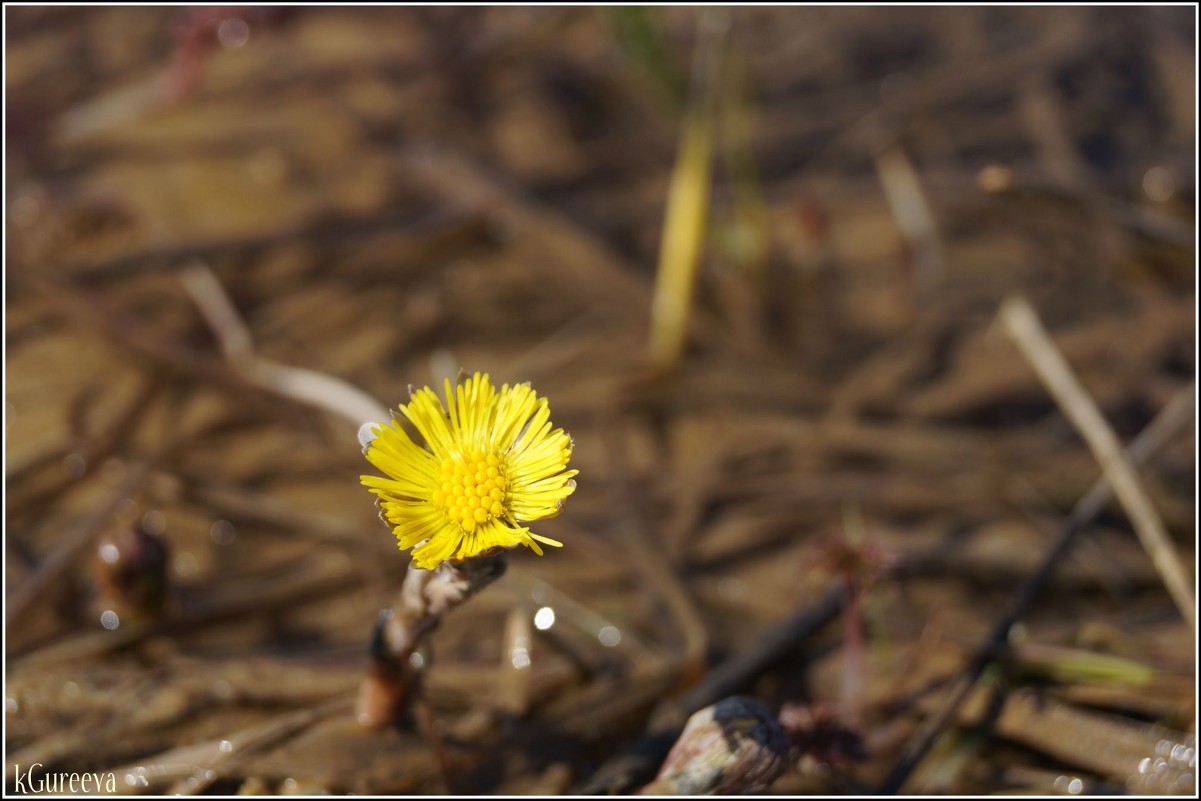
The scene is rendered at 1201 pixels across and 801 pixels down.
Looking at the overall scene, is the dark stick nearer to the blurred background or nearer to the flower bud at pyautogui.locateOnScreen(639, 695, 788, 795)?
the blurred background

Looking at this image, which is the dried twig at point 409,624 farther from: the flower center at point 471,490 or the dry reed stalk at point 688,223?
the dry reed stalk at point 688,223

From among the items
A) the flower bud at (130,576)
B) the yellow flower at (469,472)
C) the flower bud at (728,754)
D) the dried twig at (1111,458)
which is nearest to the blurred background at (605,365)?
the flower bud at (130,576)

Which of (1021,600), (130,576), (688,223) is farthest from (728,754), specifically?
(688,223)

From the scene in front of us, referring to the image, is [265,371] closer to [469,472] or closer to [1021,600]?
[469,472]

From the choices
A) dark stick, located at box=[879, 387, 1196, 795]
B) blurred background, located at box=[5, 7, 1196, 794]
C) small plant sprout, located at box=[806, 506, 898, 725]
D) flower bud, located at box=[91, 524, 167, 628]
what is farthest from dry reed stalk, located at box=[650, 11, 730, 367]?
flower bud, located at box=[91, 524, 167, 628]

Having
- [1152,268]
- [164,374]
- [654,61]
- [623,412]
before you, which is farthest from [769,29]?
[164,374]

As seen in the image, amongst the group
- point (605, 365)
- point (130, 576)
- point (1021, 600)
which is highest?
point (605, 365)
